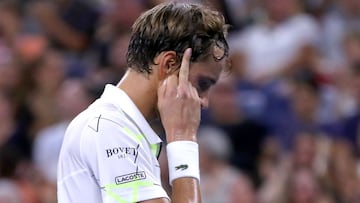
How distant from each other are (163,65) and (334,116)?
559cm

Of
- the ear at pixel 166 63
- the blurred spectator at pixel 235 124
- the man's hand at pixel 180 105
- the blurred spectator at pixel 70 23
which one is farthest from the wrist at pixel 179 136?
the blurred spectator at pixel 70 23

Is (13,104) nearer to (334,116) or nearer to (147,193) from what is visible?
(334,116)

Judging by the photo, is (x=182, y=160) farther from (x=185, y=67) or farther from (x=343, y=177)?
(x=343, y=177)

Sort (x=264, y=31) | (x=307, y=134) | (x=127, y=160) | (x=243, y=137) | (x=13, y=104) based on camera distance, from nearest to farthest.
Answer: (x=127, y=160)
(x=307, y=134)
(x=243, y=137)
(x=13, y=104)
(x=264, y=31)

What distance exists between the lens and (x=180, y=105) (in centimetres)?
392

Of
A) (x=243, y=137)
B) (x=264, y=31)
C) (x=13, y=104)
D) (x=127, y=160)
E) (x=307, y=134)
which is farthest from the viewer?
(x=264, y=31)

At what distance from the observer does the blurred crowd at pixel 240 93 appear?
8172 mm

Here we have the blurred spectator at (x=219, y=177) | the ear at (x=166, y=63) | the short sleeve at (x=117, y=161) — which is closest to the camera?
the short sleeve at (x=117, y=161)

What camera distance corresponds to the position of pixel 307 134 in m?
8.38

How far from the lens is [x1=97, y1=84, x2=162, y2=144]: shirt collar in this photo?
383 centimetres

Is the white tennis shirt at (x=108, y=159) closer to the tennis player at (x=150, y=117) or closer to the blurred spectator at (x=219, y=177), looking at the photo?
the tennis player at (x=150, y=117)

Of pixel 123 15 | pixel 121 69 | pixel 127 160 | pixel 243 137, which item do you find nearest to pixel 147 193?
pixel 127 160

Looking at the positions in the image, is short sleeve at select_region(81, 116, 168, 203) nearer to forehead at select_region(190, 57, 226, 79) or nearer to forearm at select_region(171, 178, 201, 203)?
forearm at select_region(171, 178, 201, 203)

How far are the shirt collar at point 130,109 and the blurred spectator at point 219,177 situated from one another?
164 inches
